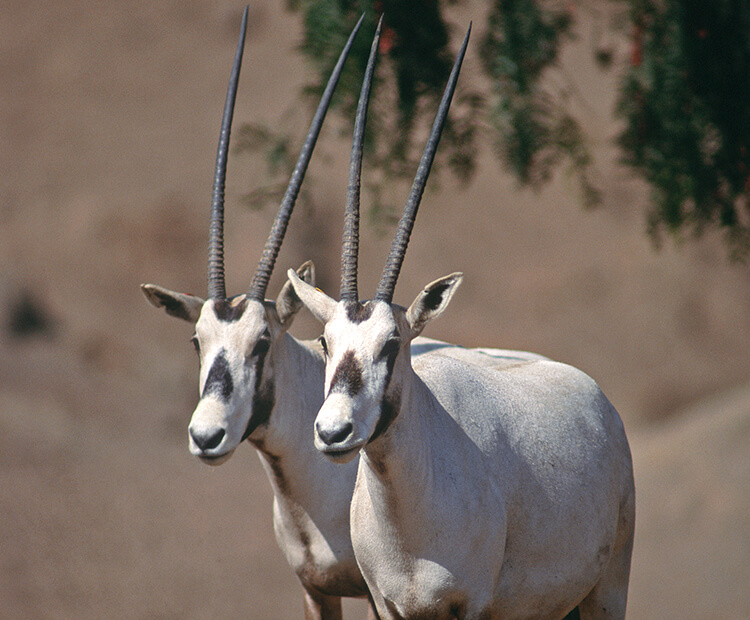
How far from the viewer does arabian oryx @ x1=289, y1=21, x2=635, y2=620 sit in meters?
3.00

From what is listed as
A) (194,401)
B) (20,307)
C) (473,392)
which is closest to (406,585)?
(473,392)

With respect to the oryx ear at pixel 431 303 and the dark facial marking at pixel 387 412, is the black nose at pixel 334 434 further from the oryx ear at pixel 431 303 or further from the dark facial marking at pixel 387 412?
the oryx ear at pixel 431 303

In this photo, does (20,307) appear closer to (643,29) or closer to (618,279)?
(618,279)

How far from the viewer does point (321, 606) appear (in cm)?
413

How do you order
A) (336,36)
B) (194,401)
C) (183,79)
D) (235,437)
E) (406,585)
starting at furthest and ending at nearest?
(183,79)
(194,401)
(336,36)
(235,437)
(406,585)

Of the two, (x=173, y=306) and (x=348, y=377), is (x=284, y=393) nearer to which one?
(x=173, y=306)

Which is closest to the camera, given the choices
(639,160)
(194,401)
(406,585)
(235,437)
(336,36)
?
(406,585)

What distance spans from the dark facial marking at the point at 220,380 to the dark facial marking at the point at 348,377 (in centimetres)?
74

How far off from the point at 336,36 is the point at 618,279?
348 inches

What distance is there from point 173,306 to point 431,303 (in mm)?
1446

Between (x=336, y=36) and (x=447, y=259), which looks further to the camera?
(x=447, y=259)

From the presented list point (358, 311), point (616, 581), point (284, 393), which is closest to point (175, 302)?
point (284, 393)

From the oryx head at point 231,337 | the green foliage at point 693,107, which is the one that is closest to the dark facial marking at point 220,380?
the oryx head at point 231,337

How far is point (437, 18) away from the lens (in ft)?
17.9
